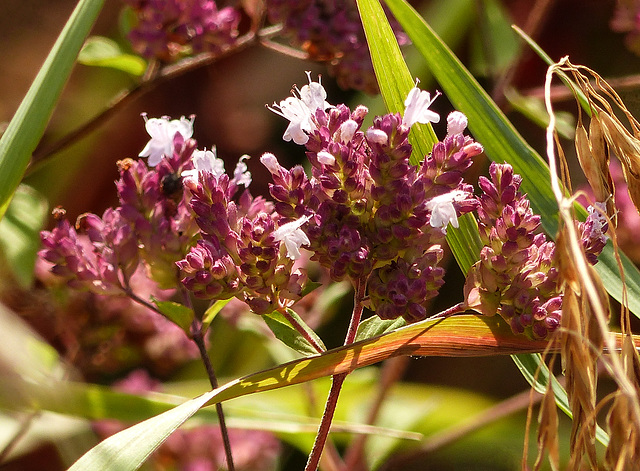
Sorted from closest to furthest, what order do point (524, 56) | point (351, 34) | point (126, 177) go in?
point (126, 177), point (351, 34), point (524, 56)

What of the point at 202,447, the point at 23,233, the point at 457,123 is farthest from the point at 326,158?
the point at 202,447

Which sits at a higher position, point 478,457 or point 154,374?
A: point 154,374

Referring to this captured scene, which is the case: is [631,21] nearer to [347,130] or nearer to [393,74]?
[393,74]

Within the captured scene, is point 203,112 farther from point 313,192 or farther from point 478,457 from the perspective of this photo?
point 313,192

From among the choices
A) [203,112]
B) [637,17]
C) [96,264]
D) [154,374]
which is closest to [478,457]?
[154,374]

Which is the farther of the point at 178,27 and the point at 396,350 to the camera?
the point at 178,27

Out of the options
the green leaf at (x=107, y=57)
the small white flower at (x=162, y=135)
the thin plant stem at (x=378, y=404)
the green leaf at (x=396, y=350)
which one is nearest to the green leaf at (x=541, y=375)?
the green leaf at (x=396, y=350)

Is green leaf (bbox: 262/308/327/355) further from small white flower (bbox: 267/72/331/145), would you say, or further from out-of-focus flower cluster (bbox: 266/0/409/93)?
out-of-focus flower cluster (bbox: 266/0/409/93)

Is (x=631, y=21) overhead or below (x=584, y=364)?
overhead

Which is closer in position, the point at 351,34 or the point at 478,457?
the point at 351,34
